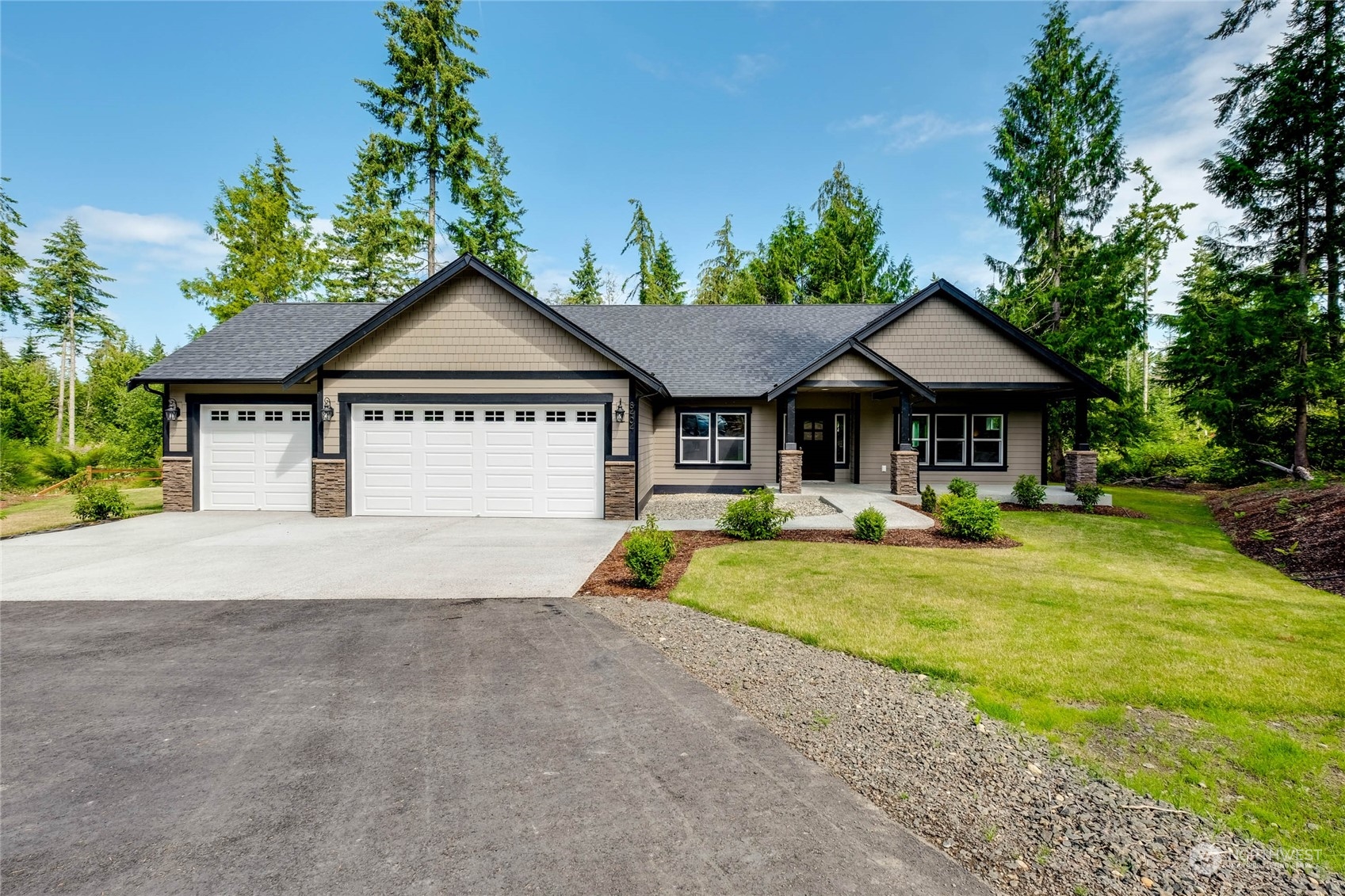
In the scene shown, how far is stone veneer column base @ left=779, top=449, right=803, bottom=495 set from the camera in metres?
14.5

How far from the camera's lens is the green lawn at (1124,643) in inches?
125

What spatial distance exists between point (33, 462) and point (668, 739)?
24.9m

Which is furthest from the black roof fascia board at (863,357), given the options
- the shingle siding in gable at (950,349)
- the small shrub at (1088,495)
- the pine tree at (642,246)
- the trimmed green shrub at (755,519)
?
the pine tree at (642,246)

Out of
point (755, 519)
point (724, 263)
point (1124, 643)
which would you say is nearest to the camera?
point (1124, 643)

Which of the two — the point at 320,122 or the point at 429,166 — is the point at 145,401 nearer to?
the point at 320,122

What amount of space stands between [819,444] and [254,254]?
2810 cm

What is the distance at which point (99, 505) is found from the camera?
11891mm

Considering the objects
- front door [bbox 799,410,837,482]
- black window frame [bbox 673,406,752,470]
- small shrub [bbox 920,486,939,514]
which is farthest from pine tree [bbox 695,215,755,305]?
small shrub [bbox 920,486,939,514]

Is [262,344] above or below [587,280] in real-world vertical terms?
below

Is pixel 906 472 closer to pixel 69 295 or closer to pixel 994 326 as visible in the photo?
pixel 994 326

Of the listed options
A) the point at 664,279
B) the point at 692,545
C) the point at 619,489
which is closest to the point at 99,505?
the point at 619,489

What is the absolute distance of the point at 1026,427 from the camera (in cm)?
1678

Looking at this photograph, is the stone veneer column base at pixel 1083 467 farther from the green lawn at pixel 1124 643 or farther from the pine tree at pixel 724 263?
the pine tree at pixel 724 263

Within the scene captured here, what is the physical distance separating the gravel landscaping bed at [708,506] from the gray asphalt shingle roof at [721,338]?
2.95 meters
